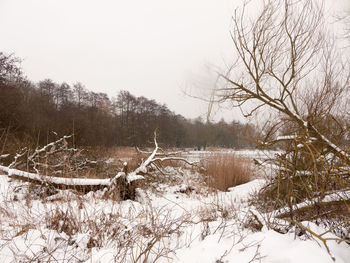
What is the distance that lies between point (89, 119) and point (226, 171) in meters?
10.8

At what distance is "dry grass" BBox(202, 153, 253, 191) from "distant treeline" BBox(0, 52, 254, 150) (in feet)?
2.41

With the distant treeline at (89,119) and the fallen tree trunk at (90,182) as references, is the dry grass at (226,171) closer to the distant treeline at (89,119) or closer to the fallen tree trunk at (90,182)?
the distant treeline at (89,119)

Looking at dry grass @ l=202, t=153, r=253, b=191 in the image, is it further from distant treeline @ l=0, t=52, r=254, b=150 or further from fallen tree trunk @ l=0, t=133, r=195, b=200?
fallen tree trunk @ l=0, t=133, r=195, b=200

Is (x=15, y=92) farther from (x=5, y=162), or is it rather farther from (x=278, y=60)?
(x=278, y=60)

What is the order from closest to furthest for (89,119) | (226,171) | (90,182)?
(90,182)
(226,171)
(89,119)

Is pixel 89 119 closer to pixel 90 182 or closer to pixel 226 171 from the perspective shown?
pixel 90 182

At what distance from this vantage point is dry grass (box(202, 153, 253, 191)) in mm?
5832

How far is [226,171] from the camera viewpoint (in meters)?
6.02

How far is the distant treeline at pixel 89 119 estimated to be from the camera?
7766 mm

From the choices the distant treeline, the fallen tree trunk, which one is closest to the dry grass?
the distant treeline

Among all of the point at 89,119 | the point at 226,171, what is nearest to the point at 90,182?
the point at 226,171

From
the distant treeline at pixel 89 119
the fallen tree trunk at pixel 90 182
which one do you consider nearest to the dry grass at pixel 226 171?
the distant treeline at pixel 89 119

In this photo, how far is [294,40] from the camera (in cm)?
277

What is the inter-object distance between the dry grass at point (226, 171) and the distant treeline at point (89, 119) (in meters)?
0.74
